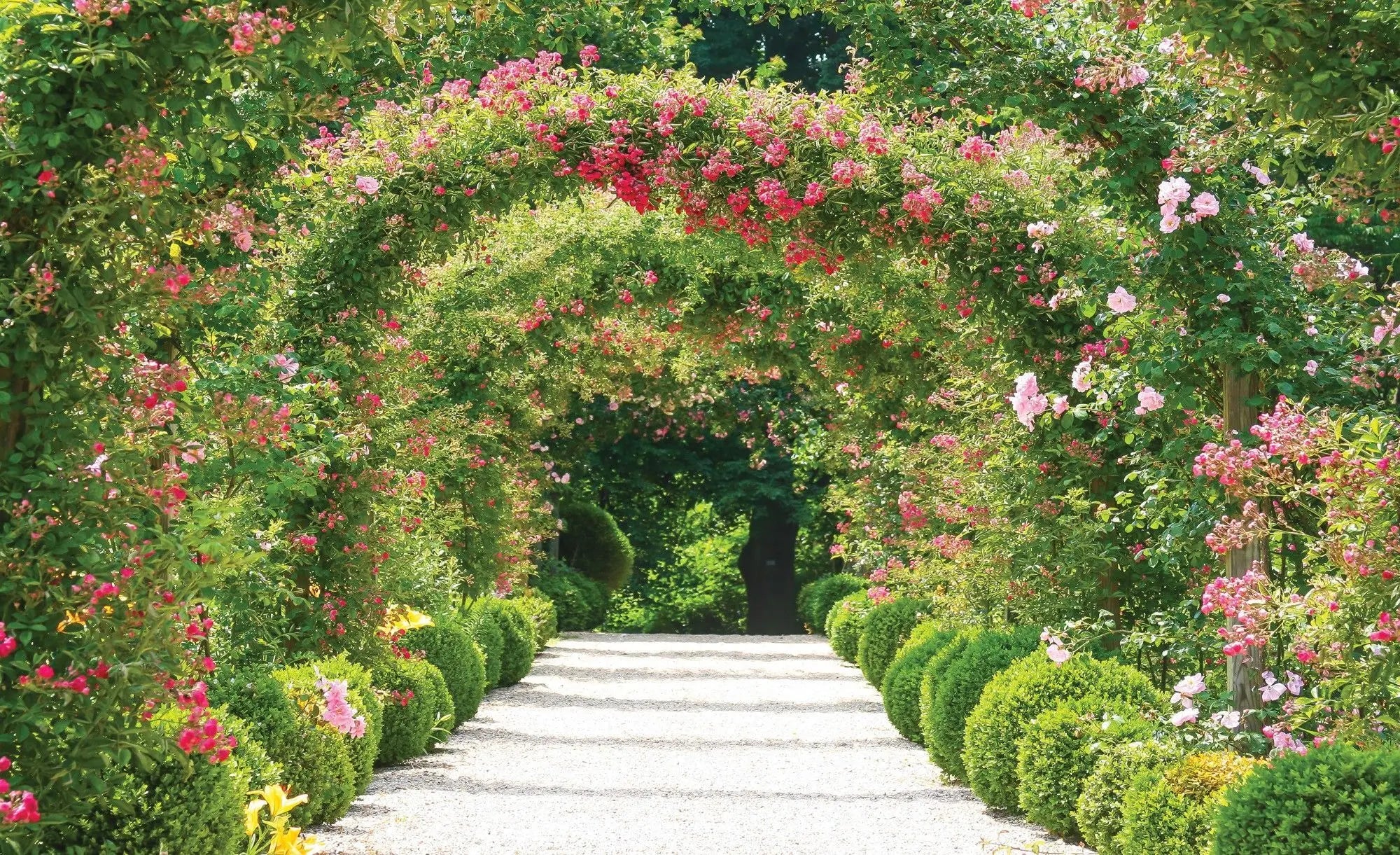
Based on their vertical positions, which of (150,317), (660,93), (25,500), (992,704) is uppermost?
(660,93)

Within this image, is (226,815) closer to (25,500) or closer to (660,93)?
(25,500)

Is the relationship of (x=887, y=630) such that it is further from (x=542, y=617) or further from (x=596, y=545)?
(x=596, y=545)

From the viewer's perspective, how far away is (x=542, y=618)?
1550cm

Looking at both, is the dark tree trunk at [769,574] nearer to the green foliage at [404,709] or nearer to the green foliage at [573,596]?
the green foliage at [573,596]

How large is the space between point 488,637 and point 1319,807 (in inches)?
331

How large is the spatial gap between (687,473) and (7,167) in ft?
61.5

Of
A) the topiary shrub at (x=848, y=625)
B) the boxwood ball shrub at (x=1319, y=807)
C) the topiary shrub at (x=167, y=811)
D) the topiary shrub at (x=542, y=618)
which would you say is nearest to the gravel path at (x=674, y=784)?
the topiary shrub at (x=848, y=625)

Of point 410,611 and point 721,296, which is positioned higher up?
point 721,296

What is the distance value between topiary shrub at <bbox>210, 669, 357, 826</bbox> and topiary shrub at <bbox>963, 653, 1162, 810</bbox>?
290cm

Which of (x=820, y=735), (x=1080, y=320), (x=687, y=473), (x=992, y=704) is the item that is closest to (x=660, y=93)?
(x=1080, y=320)

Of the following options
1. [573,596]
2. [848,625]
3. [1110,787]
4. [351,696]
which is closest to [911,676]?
[1110,787]

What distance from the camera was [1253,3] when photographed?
3750 millimetres

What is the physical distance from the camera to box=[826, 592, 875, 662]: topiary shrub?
13398 mm

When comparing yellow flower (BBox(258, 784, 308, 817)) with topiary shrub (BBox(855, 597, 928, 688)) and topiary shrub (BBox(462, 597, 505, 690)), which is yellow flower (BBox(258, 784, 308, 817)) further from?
topiary shrub (BBox(855, 597, 928, 688))
